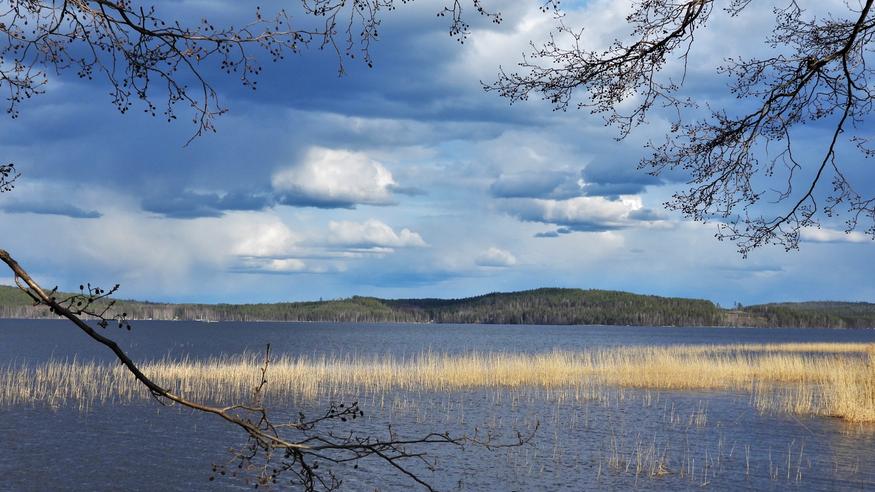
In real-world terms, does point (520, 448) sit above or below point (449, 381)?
below

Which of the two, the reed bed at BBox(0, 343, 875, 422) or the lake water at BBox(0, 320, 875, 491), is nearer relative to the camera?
the lake water at BBox(0, 320, 875, 491)

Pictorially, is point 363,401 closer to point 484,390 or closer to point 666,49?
point 484,390

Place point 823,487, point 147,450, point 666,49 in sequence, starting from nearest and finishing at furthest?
point 666,49
point 823,487
point 147,450

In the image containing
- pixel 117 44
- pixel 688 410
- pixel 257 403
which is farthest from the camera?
pixel 688 410

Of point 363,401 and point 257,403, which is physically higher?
point 257,403

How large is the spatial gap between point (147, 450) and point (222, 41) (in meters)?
18.3

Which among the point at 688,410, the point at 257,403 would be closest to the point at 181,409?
the point at 688,410

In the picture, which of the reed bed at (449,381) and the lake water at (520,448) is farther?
the reed bed at (449,381)

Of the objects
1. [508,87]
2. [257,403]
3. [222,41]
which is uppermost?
[508,87]

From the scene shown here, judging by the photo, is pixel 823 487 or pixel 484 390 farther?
pixel 484 390

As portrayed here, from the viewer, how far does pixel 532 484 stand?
1552 cm

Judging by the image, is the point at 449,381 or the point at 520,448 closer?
the point at 520,448

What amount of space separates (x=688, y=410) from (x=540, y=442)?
8070 millimetres

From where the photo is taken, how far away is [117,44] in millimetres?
4633
